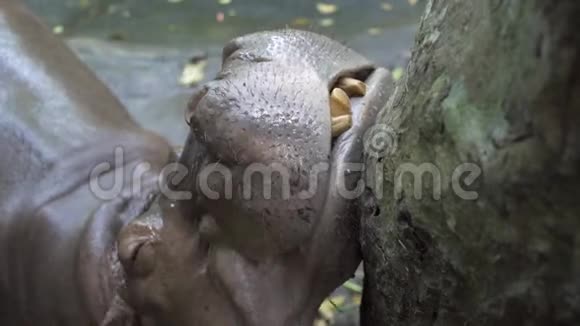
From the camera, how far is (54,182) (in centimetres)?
121

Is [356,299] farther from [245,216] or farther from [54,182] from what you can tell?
[245,216]

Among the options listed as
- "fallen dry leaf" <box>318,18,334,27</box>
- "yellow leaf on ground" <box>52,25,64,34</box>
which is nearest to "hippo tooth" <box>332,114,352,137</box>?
"fallen dry leaf" <box>318,18,334,27</box>

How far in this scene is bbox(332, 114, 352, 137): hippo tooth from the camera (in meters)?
0.82

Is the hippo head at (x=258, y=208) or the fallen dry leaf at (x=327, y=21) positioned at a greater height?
the hippo head at (x=258, y=208)

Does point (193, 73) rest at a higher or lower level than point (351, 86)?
lower

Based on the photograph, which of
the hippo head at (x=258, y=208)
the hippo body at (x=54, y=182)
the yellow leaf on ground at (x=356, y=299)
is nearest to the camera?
the hippo head at (x=258, y=208)

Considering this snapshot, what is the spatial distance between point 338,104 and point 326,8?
6.82 feet

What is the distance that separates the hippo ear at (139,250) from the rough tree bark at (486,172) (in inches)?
9.4

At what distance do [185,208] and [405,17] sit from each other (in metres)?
2.12

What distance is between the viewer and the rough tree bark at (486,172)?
1.81 feet

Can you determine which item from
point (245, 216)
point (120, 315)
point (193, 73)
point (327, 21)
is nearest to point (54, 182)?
point (120, 315)

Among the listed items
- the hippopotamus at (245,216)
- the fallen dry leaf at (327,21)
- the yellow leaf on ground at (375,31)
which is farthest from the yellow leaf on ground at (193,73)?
the hippopotamus at (245,216)

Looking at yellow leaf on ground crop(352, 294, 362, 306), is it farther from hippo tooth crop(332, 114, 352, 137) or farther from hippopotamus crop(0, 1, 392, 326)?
hippo tooth crop(332, 114, 352, 137)

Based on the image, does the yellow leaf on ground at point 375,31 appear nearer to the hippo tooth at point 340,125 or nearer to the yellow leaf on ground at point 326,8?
the yellow leaf on ground at point 326,8
